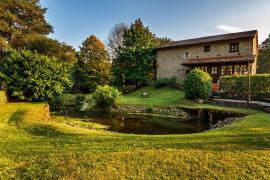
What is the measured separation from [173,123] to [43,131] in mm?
7563

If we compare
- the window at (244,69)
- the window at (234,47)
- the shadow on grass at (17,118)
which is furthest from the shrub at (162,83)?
the shadow on grass at (17,118)

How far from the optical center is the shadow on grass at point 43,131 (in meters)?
7.50

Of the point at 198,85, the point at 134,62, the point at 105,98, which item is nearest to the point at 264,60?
the point at 134,62

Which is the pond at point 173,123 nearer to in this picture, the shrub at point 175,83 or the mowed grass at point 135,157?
the mowed grass at point 135,157

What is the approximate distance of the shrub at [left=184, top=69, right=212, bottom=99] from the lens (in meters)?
18.0

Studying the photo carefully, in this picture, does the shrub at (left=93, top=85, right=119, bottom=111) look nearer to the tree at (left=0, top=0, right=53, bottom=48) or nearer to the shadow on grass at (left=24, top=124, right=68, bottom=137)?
the tree at (left=0, top=0, right=53, bottom=48)

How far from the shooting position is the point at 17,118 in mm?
9695

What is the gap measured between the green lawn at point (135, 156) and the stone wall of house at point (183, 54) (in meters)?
21.0

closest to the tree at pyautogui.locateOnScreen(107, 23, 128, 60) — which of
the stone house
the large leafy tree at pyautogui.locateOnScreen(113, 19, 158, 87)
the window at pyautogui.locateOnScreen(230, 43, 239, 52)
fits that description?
the large leafy tree at pyautogui.locateOnScreen(113, 19, 158, 87)

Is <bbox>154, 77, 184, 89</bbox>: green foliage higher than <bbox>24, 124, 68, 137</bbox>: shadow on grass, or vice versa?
<bbox>154, 77, 184, 89</bbox>: green foliage

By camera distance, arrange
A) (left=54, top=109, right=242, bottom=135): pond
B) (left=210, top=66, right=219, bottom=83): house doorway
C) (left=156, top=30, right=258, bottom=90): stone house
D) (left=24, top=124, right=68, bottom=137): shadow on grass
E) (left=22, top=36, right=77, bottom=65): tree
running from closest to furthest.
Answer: (left=24, top=124, right=68, bottom=137): shadow on grass < (left=54, top=109, right=242, bottom=135): pond < (left=22, top=36, right=77, bottom=65): tree < (left=156, top=30, right=258, bottom=90): stone house < (left=210, top=66, right=219, bottom=83): house doorway

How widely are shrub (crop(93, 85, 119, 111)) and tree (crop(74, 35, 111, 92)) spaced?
12.1m

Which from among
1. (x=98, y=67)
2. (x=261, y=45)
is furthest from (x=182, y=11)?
(x=261, y=45)

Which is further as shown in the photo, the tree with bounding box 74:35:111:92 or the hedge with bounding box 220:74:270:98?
the tree with bounding box 74:35:111:92
